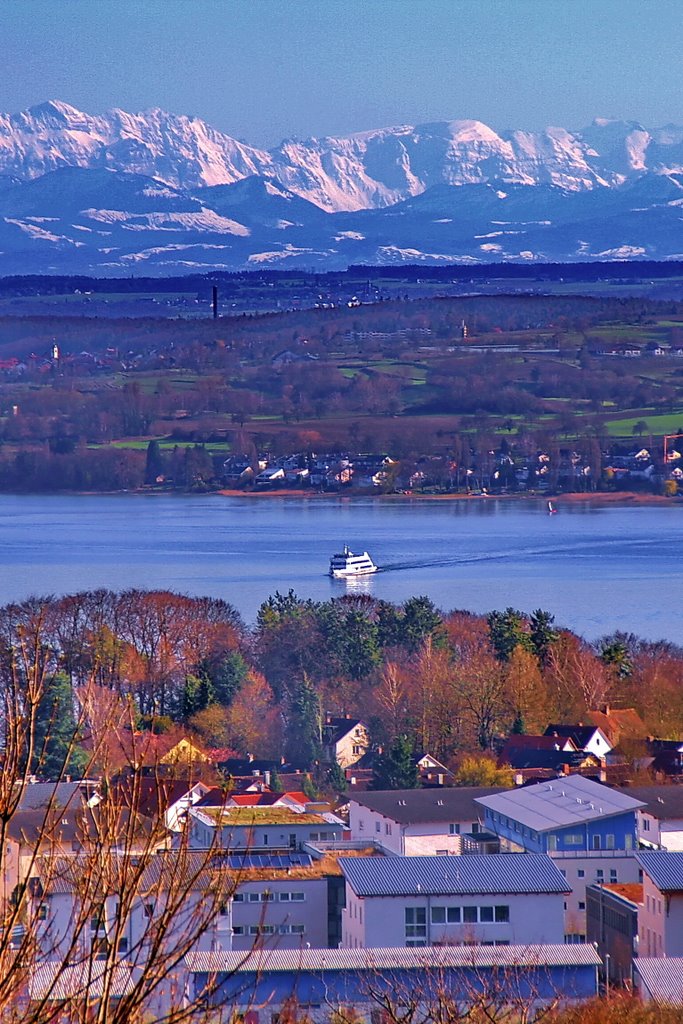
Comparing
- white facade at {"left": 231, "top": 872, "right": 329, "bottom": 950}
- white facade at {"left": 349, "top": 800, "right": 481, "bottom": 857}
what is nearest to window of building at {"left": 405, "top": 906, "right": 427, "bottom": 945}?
white facade at {"left": 231, "top": 872, "right": 329, "bottom": 950}

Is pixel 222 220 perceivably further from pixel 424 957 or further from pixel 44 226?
pixel 424 957

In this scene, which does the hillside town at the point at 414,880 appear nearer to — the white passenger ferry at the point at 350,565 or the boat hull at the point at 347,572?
the boat hull at the point at 347,572

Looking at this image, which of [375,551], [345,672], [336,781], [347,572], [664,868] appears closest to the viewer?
[664,868]

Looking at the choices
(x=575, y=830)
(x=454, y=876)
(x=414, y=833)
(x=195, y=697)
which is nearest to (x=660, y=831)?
(x=575, y=830)

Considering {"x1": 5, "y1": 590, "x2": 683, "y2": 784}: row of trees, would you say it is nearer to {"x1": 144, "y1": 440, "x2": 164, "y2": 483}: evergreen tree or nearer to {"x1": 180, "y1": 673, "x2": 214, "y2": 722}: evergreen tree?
{"x1": 180, "y1": 673, "x2": 214, "y2": 722}: evergreen tree

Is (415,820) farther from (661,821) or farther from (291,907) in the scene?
(291,907)

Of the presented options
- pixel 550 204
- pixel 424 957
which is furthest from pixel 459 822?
pixel 550 204

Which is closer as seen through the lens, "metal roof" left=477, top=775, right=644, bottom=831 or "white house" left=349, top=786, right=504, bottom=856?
"metal roof" left=477, top=775, right=644, bottom=831
